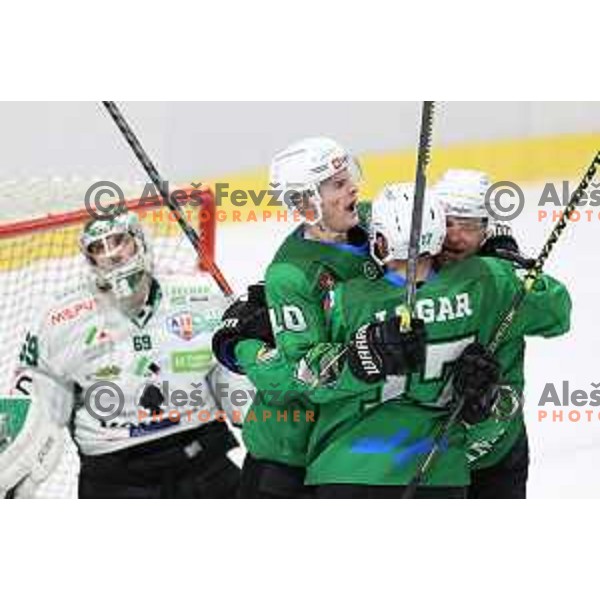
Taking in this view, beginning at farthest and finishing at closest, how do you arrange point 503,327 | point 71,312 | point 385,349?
point 71,312, point 503,327, point 385,349

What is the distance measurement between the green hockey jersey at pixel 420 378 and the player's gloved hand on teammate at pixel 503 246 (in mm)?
35

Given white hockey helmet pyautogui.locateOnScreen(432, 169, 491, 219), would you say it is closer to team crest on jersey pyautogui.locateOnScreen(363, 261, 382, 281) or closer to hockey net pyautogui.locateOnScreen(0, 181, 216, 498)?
team crest on jersey pyautogui.locateOnScreen(363, 261, 382, 281)

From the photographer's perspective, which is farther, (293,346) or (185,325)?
(185,325)

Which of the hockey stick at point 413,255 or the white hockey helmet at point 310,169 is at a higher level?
the white hockey helmet at point 310,169

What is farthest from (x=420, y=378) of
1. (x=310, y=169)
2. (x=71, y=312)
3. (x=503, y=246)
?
(x=71, y=312)

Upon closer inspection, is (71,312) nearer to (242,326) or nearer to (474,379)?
(242,326)

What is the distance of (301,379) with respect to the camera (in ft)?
10.9

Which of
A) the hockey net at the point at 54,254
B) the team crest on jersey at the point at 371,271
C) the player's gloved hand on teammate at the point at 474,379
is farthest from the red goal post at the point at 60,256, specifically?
the player's gloved hand on teammate at the point at 474,379

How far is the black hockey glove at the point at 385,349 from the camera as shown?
3.25 meters

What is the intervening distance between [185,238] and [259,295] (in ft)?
0.73

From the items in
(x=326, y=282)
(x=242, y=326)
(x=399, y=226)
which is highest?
(x=399, y=226)

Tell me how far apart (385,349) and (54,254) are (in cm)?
76

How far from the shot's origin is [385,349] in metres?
3.25

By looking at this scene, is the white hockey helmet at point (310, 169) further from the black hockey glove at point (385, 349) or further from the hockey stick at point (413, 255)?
the black hockey glove at point (385, 349)
